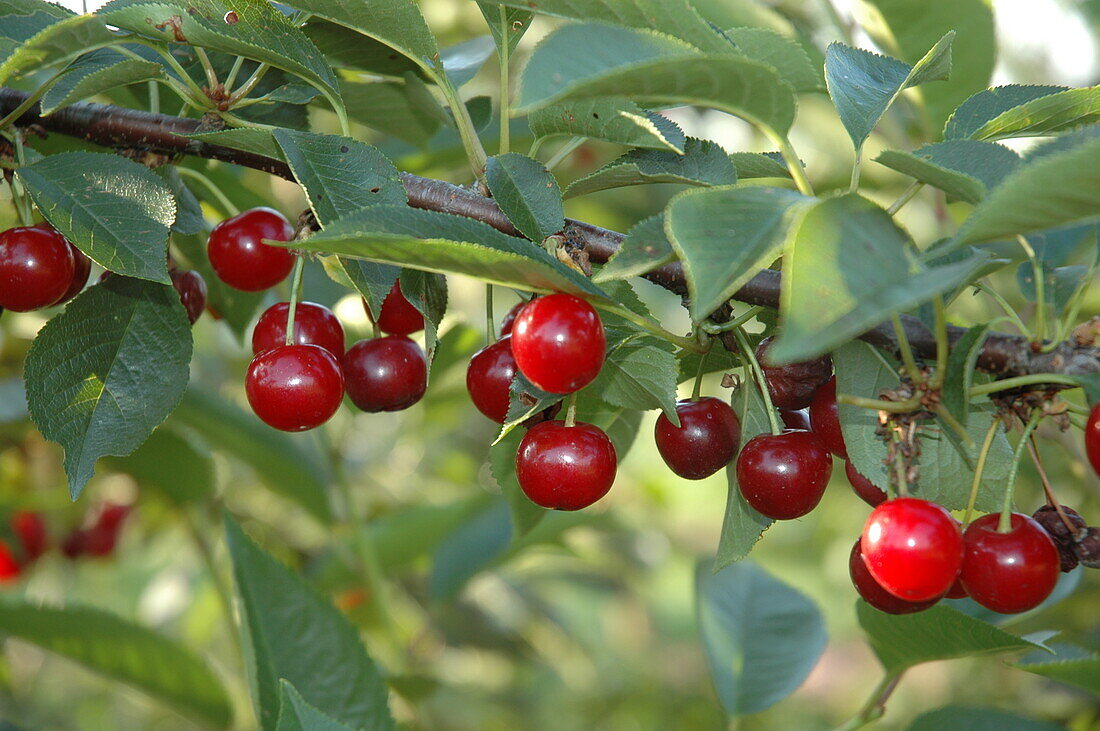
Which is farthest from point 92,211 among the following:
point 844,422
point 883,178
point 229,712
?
point 883,178

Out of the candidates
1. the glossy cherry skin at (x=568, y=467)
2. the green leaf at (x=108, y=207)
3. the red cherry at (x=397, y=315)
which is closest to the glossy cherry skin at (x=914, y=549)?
the glossy cherry skin at (x=568, y=467)

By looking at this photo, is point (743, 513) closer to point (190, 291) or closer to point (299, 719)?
point (299, 719)

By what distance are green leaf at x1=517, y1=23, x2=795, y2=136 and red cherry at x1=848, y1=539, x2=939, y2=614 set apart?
47cm

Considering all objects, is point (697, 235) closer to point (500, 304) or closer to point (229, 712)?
point (229, 712)

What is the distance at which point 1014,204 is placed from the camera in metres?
0.70

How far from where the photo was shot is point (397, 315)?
131 cm

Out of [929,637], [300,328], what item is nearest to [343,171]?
[300,328]

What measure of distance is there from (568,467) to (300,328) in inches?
15.8

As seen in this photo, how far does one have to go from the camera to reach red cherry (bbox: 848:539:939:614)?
3.29 ft

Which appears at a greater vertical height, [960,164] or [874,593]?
[960,164]

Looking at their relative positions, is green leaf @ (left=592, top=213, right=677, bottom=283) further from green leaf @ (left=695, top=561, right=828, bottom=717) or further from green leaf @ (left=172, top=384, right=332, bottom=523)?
green leaf @ (left=172, top=384, right=332, bottom=523)

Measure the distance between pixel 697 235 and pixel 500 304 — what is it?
157 inches

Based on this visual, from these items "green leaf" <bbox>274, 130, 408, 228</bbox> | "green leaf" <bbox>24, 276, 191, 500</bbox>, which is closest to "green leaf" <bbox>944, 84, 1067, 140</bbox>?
"green leaf" <bbox>274, 130, 408, 228</bbox>

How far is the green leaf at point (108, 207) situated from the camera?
40.9 inches
